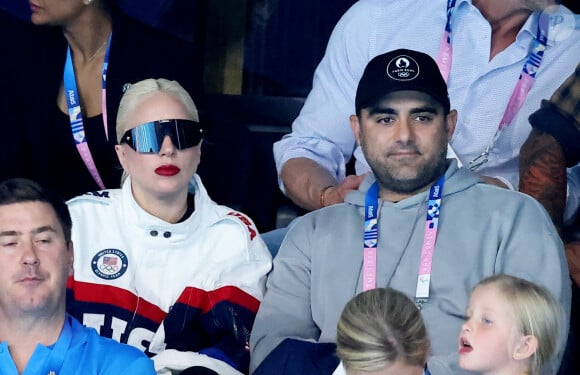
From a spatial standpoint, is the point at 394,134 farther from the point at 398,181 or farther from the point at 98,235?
Result: the point at 98,235

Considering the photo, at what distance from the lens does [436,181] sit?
11.7 ft

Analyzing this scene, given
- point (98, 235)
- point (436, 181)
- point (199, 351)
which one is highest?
point (436, 181)

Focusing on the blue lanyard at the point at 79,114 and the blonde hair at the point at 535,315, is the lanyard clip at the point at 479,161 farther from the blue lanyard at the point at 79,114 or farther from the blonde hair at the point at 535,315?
the blue lanyard at the point at 79,114

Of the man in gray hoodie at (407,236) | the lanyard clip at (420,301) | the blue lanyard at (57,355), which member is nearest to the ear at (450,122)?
the man in gray hoodie at (407,236)

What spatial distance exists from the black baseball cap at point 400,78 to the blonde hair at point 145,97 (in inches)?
20.6

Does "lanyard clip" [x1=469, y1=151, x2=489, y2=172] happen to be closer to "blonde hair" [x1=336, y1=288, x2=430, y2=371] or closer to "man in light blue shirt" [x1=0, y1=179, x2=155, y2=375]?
"blonde hair" [x1=336, y1=288, x2=430, y2=371]

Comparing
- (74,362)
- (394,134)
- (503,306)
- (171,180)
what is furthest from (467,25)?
(74,362)

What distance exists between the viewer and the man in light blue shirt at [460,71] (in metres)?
4.11

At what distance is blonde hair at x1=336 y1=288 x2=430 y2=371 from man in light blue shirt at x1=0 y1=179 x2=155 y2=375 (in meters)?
0.50

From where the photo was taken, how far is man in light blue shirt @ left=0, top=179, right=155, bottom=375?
2980 millimetres

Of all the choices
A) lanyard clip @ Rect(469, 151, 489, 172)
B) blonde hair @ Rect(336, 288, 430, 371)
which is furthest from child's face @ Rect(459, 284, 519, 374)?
lanyard clip @ Rect(469, 151, 489, 172)

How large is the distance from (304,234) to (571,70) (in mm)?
1163

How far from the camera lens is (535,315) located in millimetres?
2945

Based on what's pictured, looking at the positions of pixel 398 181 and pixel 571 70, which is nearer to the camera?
pixel 398 181
